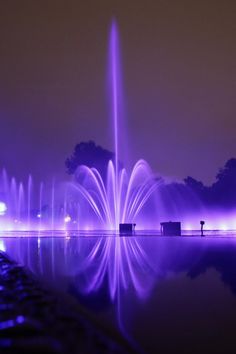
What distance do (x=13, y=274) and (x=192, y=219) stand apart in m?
27.3

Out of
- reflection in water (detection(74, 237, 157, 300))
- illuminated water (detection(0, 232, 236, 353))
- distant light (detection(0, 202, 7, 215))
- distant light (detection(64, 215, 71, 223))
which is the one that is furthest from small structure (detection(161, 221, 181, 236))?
distant light (detection(0, 202, 7, 215))

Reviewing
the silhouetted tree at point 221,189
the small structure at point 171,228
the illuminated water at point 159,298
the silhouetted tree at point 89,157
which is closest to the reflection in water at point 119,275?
the illuminated water at point 159,298

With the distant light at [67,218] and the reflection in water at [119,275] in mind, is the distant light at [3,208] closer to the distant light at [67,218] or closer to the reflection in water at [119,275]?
the distant light at [67,218]

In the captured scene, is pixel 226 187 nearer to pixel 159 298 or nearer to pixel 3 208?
pixel 3 208

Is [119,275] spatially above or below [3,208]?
below

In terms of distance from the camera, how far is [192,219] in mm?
32094

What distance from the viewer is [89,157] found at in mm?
45938

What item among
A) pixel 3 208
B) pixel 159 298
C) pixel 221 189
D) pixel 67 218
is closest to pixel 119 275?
pixel 159 298

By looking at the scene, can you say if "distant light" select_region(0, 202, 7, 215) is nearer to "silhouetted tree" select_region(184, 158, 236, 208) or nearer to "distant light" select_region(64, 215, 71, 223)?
"distant light" select_region(64, 215, 71, 223)

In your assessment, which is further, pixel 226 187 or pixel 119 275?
pixel 226 187

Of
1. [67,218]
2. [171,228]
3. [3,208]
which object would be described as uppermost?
[3,208]

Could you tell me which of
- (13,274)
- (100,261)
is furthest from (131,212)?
(13,274)

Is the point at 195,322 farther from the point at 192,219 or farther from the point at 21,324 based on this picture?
the point at 192,219

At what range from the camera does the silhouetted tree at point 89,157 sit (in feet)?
150
